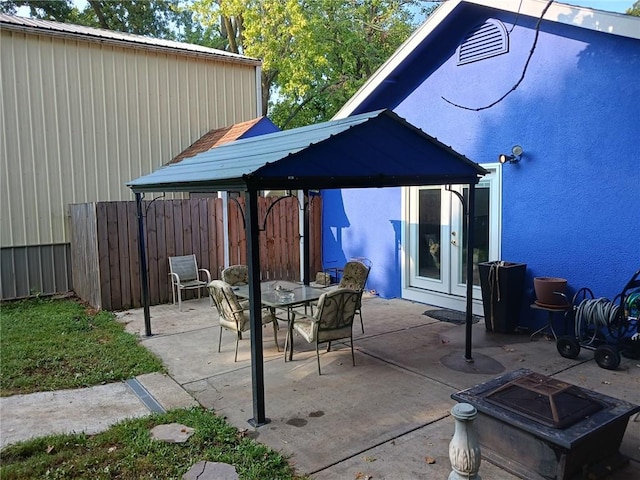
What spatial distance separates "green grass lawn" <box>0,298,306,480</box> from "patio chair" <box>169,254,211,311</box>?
226cm

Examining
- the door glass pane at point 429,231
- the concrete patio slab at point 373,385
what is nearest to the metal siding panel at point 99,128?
the concrete patio slab at point 373,385

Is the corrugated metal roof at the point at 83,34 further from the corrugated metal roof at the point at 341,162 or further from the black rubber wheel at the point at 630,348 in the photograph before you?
the black rubber wheel at the point at 630,348

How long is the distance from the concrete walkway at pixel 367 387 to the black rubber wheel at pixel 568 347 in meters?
0.09

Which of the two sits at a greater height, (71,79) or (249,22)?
(249,22)

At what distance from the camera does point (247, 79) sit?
39.2ft

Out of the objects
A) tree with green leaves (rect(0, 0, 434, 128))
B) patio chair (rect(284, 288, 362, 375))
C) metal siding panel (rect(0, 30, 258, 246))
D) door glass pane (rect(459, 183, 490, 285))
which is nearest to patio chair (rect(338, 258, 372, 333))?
door glass pane (rect(459, 183, 490, 285))

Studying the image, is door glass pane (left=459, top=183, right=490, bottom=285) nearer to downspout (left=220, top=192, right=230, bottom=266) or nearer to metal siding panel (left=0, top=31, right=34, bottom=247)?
downspout (left=220, top=192, right=230, bottom=266)

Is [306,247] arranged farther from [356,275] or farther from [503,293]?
[503,293]

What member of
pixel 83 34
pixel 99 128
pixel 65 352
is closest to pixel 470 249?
pixel 65 352

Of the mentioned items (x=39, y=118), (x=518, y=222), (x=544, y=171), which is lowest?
(x=518, y=222)

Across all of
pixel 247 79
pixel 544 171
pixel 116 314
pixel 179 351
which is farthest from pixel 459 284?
pixel 247 79

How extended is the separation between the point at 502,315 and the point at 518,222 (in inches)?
50.9

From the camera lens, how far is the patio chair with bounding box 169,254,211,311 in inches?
333

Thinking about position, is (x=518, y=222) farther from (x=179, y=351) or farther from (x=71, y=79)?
(x=71, y=79)
